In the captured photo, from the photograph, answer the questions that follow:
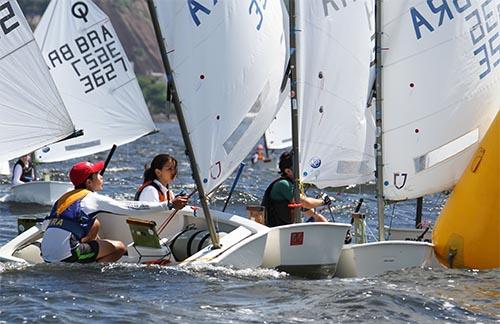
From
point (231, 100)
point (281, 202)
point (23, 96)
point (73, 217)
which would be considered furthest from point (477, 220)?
point (23, 96)

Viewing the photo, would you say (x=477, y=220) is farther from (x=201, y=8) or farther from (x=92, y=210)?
(x=92, y=210)

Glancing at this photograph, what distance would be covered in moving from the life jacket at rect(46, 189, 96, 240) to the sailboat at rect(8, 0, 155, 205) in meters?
6.90

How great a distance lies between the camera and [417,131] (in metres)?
11.1

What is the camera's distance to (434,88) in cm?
1118

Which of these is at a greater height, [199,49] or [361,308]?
[199,49]

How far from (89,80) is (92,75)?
9 cm

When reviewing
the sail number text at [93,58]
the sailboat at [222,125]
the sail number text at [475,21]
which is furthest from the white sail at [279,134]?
the sailboat at [222,125]

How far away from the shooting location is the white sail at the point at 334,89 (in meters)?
10.8

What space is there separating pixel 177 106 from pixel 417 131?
263 cm

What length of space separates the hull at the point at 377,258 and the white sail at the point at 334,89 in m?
0.84

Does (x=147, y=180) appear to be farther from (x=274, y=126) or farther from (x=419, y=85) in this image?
(x=274, y=126)

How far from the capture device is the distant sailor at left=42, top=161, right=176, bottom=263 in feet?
31.2

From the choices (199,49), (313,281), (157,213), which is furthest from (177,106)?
(313,281)

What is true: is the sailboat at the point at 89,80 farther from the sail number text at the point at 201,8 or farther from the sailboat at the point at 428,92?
the sail number text at the point at 201,8
